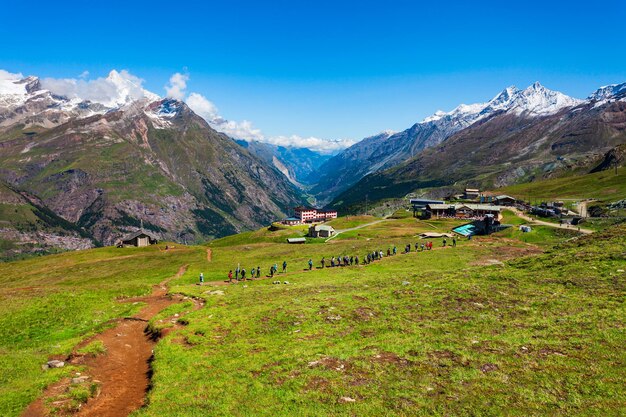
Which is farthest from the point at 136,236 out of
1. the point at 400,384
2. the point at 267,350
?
the point at 400,384

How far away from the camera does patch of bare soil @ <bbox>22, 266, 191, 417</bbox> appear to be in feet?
74.6

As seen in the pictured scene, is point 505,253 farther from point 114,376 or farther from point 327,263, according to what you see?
point 114,376

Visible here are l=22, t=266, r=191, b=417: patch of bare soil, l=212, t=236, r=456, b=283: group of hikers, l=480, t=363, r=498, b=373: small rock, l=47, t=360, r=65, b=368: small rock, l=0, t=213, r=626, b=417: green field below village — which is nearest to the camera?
l=0, t=213, r=626, b=417: green field below village

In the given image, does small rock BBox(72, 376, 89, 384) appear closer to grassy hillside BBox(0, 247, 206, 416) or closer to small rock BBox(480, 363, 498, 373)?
grassy hillside BBox(0, 247, 206, 416)

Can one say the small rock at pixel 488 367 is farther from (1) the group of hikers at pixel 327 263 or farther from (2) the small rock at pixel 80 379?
(1) the group of hikers at pixel 327 263

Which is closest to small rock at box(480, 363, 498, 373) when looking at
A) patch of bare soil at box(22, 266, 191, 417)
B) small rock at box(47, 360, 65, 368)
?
patch of bare soil at box(22, 266, 191, 417)

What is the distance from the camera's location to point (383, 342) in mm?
28016

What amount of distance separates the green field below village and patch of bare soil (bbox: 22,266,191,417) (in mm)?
1187

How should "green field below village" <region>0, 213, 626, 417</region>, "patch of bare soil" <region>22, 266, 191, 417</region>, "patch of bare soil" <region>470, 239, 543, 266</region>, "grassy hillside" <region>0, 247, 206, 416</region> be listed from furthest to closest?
1. "patch of bare soil" <region>470, 239, 543, 266</region>
2. "grassy hillside" <region>0, 247, 206, 416</region>
3. "patch of bare soil" <region>22, 266, 191, 417</region>
4. "green field below village" <region>0, 213, 626, 417</region>

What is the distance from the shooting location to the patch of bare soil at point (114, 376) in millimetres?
22734

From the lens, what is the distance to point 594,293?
33312mm

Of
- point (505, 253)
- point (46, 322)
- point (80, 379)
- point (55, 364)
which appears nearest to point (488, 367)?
point (80, 379)

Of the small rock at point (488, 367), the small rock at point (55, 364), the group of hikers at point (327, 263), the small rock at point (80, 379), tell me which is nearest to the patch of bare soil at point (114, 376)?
the small rock at point (80, 379)

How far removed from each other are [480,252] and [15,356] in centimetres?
7238
